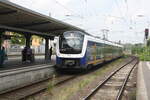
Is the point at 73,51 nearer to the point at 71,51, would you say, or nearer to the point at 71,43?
the point at 71,51

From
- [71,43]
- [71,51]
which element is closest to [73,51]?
[71,51]

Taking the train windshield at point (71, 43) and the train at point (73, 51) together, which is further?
the train windshield at point (71, 43)

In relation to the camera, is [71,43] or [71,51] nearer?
[71,51]

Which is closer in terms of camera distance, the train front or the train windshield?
the train front

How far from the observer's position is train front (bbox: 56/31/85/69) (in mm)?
16438

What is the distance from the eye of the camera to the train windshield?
16.6 m

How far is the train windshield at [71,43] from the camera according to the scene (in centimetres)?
1661

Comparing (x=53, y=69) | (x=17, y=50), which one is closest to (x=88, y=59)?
(x=53, y=69)

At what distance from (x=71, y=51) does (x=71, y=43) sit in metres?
0.58

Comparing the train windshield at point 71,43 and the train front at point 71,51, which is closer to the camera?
the train front at point 71,51

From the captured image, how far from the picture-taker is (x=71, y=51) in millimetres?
16578

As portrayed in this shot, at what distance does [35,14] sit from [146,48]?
32.9 metres

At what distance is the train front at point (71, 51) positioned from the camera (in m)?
16.4

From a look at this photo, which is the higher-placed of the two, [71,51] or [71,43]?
[71,43]
